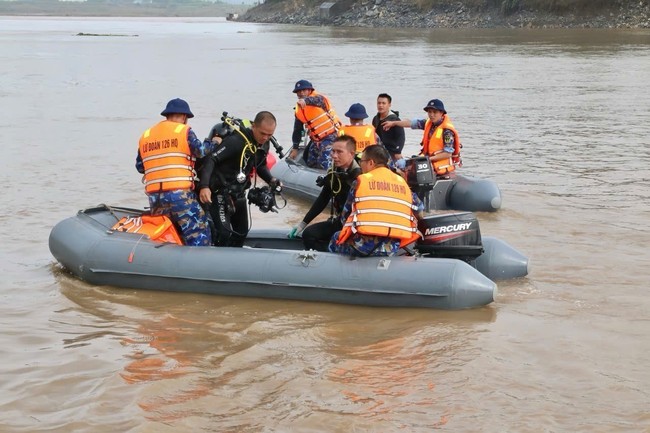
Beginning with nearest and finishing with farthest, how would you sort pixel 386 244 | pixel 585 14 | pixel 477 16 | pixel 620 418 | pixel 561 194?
pixel 620 418 → pixel 386 244 → pixel 561 194 → pixel 585 14 → pixel 477 16

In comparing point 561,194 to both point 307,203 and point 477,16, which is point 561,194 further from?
point 477,16

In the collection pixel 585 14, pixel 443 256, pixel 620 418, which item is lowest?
pixel 620 418

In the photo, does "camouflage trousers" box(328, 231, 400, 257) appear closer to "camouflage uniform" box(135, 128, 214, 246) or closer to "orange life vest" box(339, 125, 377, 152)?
"camouflage uniform" box(135, 128, 214, 246)

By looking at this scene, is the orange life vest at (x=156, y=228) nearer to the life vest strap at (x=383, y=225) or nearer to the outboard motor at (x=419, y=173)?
the life vest strap at (x=383, y=225)

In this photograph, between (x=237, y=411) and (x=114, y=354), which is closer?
(x=237, y=411)

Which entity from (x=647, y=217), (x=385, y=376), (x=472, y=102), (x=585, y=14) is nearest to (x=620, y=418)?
(x=385, y=376)

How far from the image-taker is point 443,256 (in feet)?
23.2

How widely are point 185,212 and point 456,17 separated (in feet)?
168

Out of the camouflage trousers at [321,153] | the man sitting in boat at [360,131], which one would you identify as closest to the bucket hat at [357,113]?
the man sitting in boat at [360,131]

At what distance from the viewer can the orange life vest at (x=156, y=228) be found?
7.35m

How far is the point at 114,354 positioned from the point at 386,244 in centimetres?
216

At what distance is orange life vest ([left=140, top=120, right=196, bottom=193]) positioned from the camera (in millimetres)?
7121

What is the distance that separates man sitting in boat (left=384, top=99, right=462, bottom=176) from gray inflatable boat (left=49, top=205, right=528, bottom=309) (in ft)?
8.93

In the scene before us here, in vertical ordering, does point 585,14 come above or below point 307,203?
above
